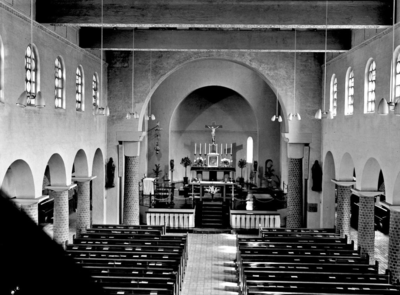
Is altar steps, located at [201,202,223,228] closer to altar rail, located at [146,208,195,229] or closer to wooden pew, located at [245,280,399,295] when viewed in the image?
altar rail, located at [146,208,195,229]

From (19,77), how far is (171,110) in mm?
20381

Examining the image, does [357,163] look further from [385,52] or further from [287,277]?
[287,277]

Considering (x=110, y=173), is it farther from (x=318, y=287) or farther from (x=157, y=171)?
(x=318, y=287)

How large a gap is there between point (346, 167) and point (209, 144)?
52.9 feet

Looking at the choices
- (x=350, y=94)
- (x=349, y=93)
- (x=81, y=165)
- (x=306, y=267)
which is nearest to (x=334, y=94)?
(x=349, y=93)

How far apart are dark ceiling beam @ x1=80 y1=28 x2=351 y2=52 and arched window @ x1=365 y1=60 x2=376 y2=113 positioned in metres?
3.63

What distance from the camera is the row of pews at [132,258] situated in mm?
14234

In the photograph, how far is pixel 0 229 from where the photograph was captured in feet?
3.61

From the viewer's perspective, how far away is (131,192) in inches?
1102

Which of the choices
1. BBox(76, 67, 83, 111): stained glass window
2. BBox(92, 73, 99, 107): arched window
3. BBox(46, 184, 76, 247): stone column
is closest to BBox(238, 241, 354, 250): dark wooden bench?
BBox(46, 184, 76, 247): stone column

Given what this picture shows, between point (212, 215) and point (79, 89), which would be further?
point (212, 215)

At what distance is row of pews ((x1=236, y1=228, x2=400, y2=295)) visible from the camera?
13781 millimetres

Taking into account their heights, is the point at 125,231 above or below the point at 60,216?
below

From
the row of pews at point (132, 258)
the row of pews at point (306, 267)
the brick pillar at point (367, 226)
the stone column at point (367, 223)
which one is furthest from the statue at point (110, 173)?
the brick pillar at point (367, 226)
